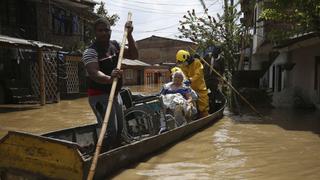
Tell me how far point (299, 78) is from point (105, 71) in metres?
13.8

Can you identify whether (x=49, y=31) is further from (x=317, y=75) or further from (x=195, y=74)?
(x=195, y=74)

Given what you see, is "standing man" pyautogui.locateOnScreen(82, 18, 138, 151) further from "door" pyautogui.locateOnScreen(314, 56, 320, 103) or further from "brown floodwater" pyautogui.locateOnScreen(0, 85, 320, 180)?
"door" pyautogui.locateOnScreen(314, 56, 320, 103)

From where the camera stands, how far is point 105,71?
6.45m

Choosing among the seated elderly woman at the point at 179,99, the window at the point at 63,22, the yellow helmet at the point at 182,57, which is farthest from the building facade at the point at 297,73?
the window at the point at 63,22

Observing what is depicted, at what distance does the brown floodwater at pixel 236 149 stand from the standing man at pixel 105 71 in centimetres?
70

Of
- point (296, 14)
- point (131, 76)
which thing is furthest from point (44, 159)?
point (131, 76)

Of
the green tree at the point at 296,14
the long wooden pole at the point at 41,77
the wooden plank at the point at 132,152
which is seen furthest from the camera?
the long wooden pole at the point at 41,77

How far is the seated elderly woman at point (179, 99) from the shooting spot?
9.55m

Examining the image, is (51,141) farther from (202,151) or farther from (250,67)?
(250,67)

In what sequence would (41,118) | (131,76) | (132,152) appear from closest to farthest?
(132,152), (41,118), (131,76)

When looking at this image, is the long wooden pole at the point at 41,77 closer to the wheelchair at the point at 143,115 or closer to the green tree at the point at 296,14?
the green tree at the point at 296,14

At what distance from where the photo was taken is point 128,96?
8562mm

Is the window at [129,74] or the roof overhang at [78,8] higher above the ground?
the roof overhang at [78,8]

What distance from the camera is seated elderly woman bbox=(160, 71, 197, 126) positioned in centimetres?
955
